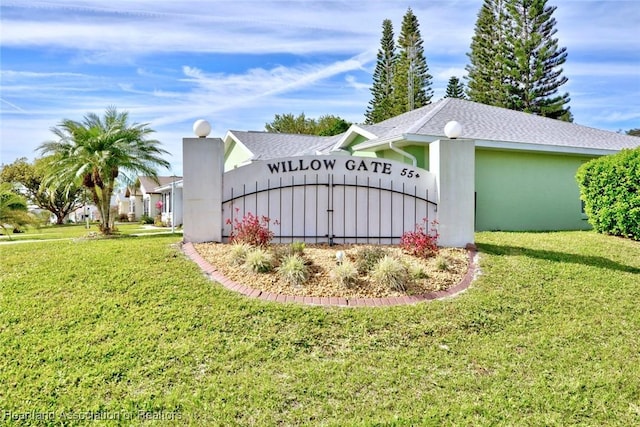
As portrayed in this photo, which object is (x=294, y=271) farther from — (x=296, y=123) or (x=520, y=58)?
(x=296, y=123)

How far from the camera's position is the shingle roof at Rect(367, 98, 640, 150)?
12.4m

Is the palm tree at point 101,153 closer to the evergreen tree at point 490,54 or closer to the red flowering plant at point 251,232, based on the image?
the red flowering plant at point 251,232

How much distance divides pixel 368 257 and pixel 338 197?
6.17 ft

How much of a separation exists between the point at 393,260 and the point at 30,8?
871cm

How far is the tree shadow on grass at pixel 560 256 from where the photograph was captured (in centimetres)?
738

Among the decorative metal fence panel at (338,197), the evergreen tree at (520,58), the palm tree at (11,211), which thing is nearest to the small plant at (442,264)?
the decorative metal fence panel at (338,197)

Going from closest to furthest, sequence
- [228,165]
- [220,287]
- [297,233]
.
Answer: [220,287] < [297,233] < [228,165]

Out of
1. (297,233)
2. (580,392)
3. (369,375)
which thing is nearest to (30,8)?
(297,233)

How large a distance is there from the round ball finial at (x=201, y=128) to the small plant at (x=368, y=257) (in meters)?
3.72

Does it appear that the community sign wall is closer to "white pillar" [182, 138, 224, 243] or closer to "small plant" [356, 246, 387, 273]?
"white pillar" [182, 138, 224, 243]

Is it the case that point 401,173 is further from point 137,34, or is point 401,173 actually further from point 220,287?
point 137,34

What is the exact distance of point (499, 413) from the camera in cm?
334

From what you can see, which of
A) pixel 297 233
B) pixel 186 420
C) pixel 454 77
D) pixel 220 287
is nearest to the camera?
pixel 186 420

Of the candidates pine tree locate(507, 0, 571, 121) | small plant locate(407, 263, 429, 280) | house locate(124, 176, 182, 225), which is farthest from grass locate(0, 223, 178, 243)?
pine tree locate(507, 0, 571, 121)
